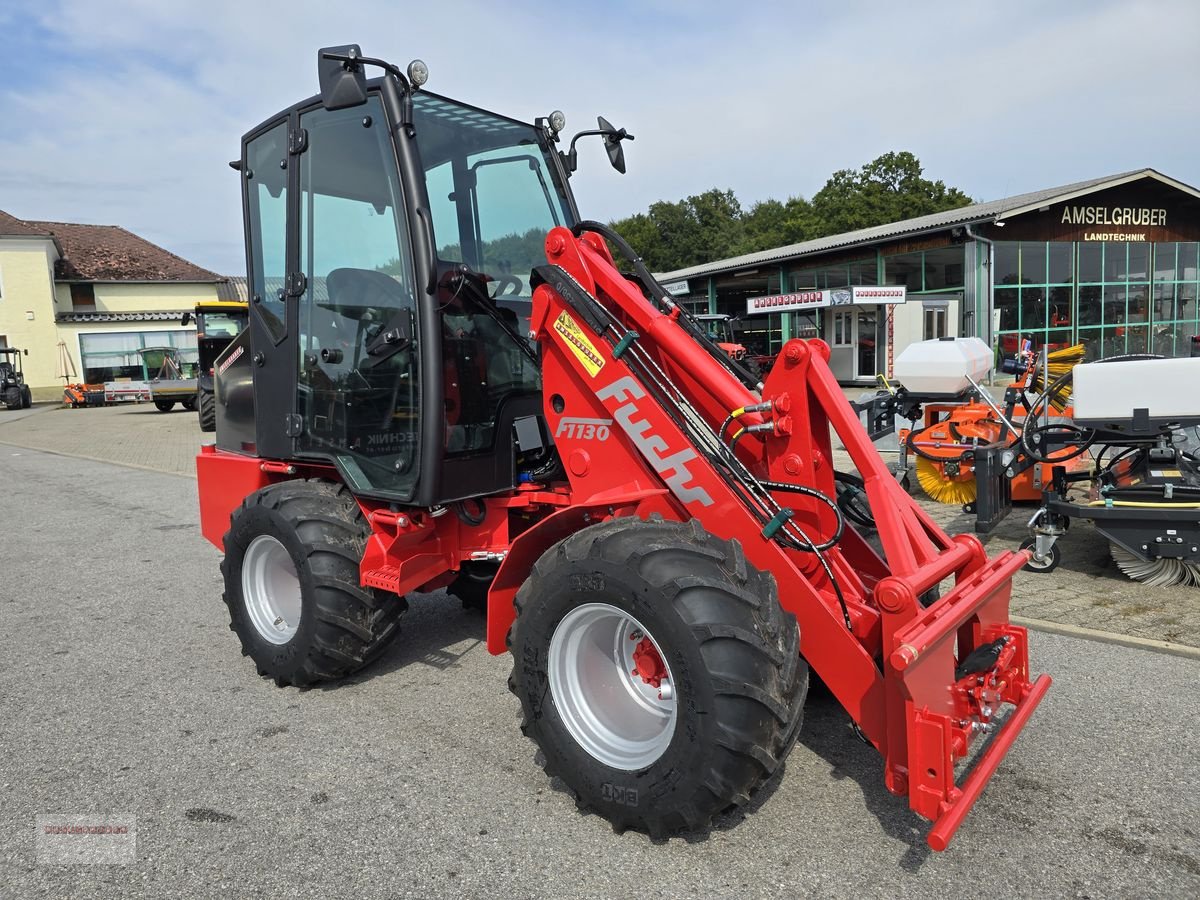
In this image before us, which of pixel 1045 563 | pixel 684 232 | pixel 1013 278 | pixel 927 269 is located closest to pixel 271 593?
pixel 1045 563

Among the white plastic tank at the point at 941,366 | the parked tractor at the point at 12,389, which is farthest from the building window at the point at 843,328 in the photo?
the parked tractor at the point at 12,389

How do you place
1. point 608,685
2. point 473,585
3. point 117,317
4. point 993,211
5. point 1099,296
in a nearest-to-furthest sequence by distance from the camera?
point 608,685
point 473,585
point 993,211
point 1099,296
point 117,317

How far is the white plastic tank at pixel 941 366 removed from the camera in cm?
770

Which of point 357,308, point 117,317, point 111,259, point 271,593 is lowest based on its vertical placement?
point 271,593

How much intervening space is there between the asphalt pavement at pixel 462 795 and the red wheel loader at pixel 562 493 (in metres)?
0.23

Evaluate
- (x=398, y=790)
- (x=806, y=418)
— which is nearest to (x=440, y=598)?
(x=398, y=790)

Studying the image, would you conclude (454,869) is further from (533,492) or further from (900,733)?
(533,492)

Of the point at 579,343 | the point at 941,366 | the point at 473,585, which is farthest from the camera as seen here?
the point at 941,366

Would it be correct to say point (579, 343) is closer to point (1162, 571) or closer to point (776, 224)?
point (1162, 571)

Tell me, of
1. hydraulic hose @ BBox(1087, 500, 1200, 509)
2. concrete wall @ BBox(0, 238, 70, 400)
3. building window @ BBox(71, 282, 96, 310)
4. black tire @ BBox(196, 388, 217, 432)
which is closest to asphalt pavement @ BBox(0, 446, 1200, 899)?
hydraulic hose @ BBox(1087, 500, 1200, 509)

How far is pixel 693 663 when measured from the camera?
2.48 meters

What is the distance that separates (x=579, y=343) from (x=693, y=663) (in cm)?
134

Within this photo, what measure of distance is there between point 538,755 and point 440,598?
8.13 feet

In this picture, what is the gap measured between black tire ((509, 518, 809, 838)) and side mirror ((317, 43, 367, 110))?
1.78 m
